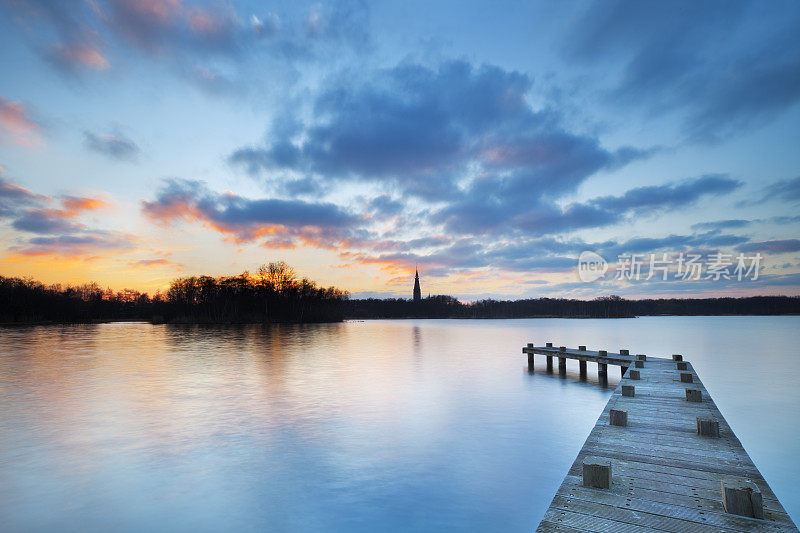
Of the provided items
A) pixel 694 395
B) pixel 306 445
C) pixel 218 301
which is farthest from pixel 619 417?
pixel 218 301

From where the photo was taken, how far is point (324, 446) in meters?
10.9

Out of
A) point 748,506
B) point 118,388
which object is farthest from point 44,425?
point 748,506

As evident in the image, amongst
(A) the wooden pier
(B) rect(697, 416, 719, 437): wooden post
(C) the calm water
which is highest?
(B) rect(697, 416, 719, 437): wooden post

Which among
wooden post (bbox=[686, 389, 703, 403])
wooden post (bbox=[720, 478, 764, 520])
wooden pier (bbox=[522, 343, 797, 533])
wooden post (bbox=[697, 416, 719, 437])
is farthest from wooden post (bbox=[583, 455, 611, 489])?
wooden post (bbox=[686, 389, 703, 403])

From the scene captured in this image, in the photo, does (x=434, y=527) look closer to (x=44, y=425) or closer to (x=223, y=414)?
Result: (x=223, y=414)

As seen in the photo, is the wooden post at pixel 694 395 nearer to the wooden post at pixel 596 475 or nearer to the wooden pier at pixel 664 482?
the wooden pier at pixel 664 482

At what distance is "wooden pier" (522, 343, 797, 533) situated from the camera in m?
4.32

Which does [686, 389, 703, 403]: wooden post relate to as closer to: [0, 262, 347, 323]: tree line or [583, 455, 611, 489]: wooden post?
[583, 455, 611, 489]: wooden post

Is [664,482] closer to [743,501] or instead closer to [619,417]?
[743,501]

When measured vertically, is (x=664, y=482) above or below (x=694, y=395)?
below

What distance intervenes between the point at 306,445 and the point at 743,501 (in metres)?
8.99

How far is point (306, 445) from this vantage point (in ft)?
35.9

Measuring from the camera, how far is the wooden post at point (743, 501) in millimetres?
4305

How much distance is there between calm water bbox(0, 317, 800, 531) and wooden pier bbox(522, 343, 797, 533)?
202cm
